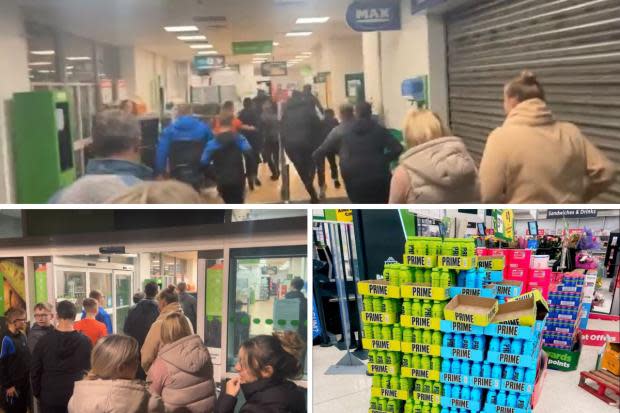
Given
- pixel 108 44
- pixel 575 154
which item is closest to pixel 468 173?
pixel 575 154

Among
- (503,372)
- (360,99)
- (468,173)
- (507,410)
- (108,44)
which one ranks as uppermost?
(108,44)

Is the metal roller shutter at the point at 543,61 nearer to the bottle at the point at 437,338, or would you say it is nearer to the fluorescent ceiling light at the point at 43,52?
the bottle at the point at 437,338

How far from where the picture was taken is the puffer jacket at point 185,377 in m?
2.89

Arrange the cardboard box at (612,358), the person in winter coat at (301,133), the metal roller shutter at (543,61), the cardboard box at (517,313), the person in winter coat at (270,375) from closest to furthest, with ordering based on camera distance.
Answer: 1. the metal roller shutter at (543,61)
2. the person in winter coat at (301,133)
3. the cardboard box at (517,313)
4. the person in winter coat at (270,375)
5. the cardboard box at (612,358)

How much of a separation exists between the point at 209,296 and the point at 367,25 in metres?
1.46

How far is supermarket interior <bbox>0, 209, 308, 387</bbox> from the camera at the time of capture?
2.78m

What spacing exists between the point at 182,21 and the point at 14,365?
6.26 feet

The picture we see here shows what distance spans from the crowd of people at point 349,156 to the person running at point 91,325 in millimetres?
590

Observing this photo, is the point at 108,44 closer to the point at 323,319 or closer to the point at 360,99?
the point at 360,99

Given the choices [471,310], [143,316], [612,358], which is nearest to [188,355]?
[143,316]

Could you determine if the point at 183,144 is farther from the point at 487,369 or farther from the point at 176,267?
the point at 487,369

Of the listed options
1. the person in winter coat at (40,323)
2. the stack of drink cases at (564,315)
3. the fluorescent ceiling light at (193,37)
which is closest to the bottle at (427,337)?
the stack of drink cases at (564,315)

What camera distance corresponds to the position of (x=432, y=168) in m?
2.52

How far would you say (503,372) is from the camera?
269 cm
